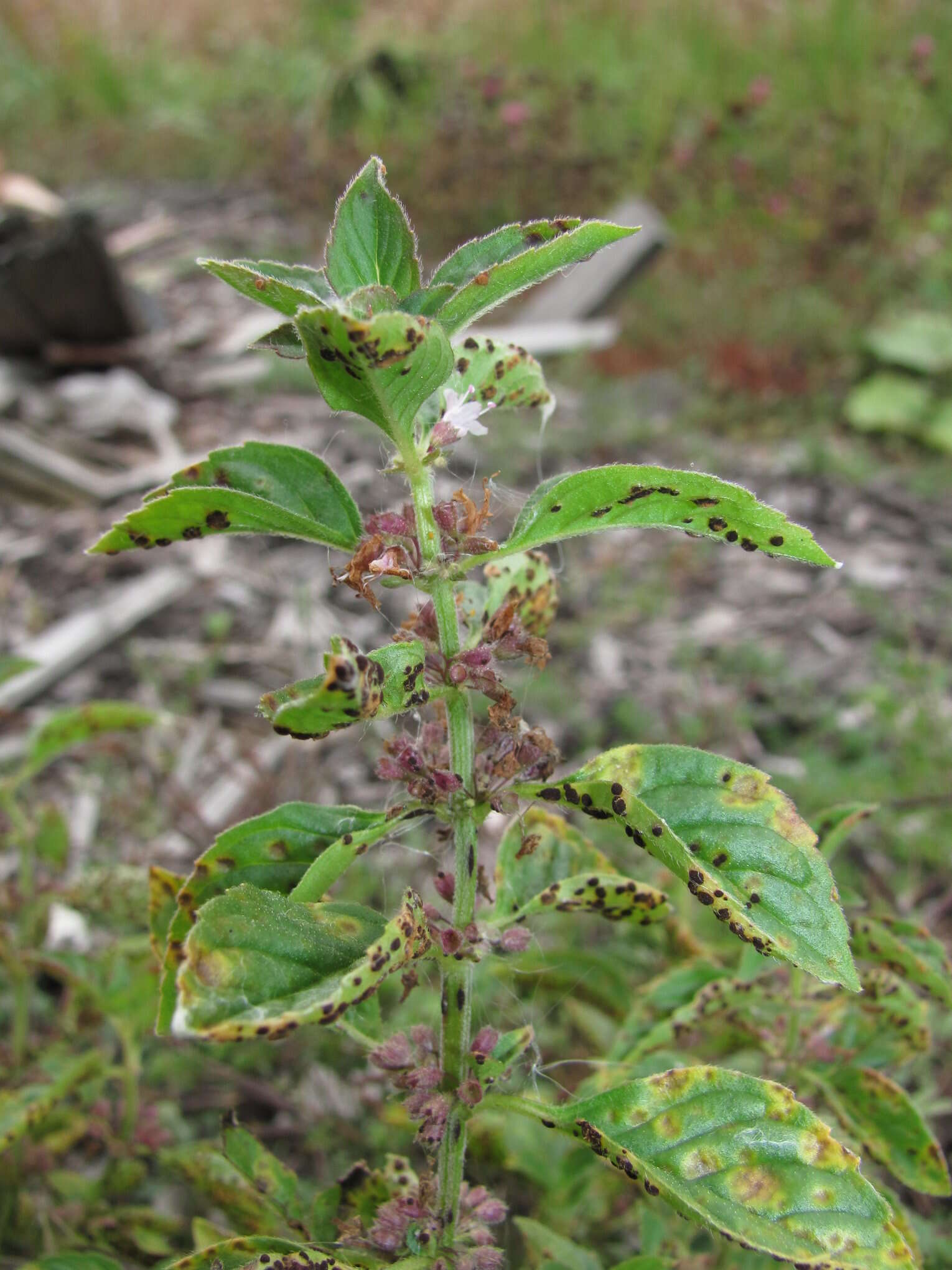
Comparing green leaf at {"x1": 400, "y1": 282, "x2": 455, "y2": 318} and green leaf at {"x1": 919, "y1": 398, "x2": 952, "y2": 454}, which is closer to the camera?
green leaf at {"x1": 400, "y1": 282, "x2": 455, "y2": 318}

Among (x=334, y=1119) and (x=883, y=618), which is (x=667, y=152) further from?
(x=334, y=1119)

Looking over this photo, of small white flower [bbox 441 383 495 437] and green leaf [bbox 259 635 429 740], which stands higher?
small white flower [bbox 441 383 495 437]

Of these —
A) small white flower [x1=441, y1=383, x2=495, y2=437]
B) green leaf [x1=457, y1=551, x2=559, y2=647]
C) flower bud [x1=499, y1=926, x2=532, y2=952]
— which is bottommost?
flower bud [x1=499, y1=926, x2=532, y2=952]

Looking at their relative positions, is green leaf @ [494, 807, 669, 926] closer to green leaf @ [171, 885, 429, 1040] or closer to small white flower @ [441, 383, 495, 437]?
green leaf @ [171, 885, 429, 1040]

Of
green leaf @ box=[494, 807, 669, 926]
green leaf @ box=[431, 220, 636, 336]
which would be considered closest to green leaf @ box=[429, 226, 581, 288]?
green leaf @ box=[431, 220, 636, 336]

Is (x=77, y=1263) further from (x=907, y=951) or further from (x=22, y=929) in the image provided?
(x=907, y=951)

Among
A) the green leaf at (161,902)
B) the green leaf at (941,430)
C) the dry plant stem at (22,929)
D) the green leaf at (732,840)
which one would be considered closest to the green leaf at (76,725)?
the dry plant stem at (22,929)

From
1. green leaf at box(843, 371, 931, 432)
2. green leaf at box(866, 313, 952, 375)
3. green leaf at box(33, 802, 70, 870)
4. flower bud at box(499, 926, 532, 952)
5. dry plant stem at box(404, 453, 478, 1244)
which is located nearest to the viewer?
dry plant stem at box(404, 453, 478, 1244)
